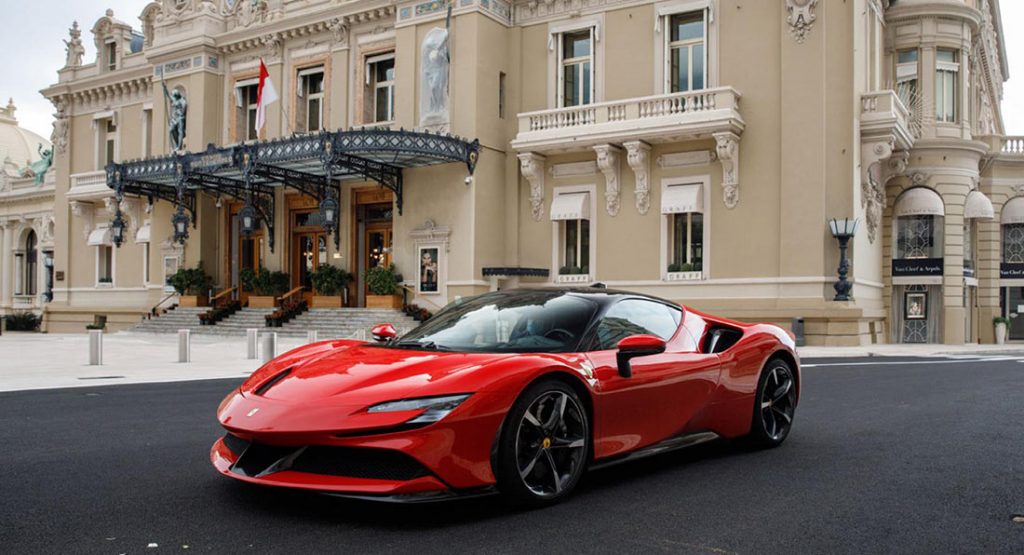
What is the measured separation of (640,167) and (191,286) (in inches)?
652

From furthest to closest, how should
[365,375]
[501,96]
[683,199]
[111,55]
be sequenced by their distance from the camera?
[111,55] < [501,96] < [683,199] < [365,375]

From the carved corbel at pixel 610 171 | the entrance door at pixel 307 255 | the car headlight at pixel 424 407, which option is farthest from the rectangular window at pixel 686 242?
the car headlight at pixel 424 407

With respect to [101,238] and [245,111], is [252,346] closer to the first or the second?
[245,111]

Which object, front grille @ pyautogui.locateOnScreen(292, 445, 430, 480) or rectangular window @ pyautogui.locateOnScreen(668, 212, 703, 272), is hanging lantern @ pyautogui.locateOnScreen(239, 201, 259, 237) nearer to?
rectangular window @ pyautogui.locateOnScreen(668, 212, 703, 272)

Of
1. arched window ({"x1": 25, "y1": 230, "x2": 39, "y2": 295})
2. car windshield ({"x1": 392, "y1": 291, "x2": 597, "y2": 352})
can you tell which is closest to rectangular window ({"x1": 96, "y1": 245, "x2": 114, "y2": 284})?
arched window ({"x1": 25, "y1": 230, "x2": 39, "y2": 295})

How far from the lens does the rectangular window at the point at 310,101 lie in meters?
30.8

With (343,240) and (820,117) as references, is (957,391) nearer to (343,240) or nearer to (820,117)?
(820,117)

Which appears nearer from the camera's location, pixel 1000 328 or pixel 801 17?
pixel 801 17

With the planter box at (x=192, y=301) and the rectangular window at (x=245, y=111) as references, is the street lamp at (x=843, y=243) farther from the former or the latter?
the planter box at (x=192, y=301)

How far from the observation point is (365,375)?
4828 mm

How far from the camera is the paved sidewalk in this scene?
13438 millimetres

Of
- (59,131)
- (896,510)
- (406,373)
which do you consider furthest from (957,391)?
(59,131)

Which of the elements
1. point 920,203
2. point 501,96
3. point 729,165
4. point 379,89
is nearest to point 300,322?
point 379,89

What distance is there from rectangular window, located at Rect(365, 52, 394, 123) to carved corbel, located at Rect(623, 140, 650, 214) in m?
8.67
